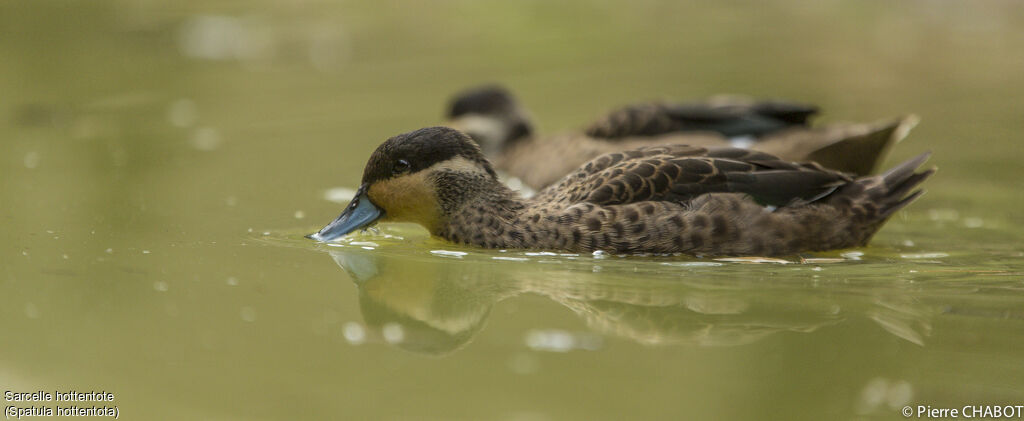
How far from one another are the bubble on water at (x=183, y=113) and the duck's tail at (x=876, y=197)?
629cm

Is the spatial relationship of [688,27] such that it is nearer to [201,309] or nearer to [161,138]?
[161,138]

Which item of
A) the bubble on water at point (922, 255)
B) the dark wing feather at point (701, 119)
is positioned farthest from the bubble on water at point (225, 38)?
the bubble on water at point (922, 255)

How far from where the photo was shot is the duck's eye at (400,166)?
23.3 ft

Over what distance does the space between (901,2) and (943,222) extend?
1056 centimetres

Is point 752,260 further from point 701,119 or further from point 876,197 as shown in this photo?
point 701,119

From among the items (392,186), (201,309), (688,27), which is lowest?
(201,309)

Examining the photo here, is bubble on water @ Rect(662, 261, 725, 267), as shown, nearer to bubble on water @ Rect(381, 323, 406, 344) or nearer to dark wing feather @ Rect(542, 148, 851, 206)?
dark wing feather @ Rect(542, 148, 851, 206)

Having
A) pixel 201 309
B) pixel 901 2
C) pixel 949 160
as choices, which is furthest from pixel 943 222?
pixel 901 2

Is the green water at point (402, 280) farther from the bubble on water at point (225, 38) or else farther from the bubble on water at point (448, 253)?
the bubble on water at point (225, 38)

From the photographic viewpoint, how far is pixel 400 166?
710cm

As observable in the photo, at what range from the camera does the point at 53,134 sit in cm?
1041

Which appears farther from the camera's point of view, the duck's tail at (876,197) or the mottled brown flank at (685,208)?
the duck's tail at (876,197)

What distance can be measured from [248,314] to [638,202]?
2.29 meters

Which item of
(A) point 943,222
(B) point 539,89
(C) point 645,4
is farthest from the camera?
(C) point 645,4
